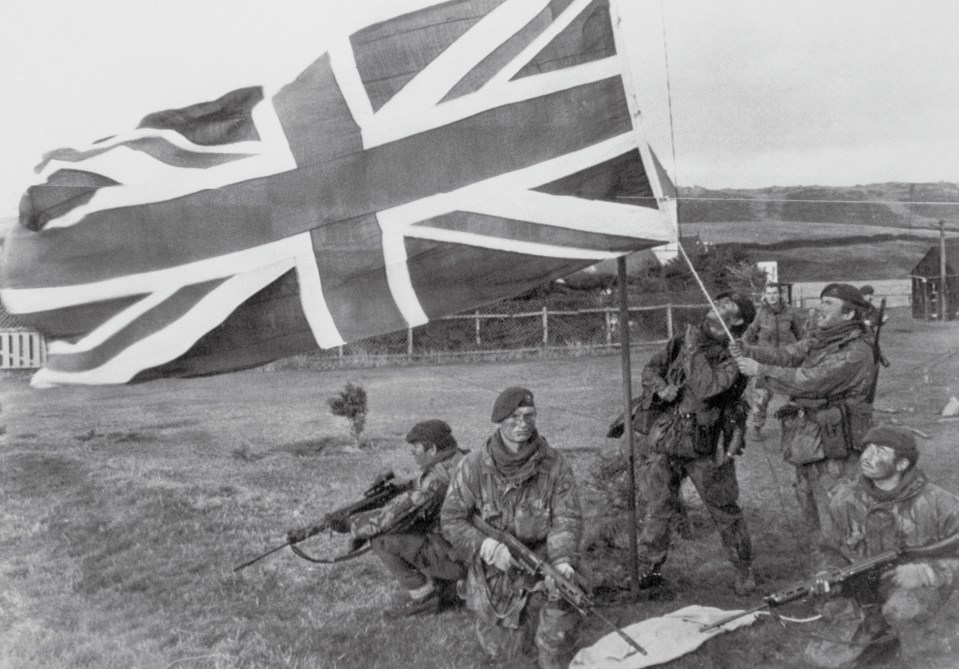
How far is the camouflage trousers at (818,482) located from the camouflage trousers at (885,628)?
621 millimetres

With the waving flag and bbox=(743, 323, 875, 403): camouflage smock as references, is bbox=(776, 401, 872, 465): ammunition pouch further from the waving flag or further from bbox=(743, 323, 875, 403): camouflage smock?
the waving flag

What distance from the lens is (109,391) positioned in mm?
9125

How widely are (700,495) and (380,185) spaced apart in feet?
9.01

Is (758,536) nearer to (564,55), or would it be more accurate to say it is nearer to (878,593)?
(878,593)

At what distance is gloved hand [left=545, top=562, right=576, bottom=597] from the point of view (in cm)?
372

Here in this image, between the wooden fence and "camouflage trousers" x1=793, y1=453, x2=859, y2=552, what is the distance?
6.27 metres

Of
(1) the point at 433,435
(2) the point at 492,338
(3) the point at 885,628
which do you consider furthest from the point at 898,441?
(2) the point at 492,338

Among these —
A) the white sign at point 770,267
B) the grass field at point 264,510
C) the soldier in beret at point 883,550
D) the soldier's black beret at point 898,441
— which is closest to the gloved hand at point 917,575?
the soldier in beret at point 883,550

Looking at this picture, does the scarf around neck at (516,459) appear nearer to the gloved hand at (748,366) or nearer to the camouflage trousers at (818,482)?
the gloved hand at (748,366)

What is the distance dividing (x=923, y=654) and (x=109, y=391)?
27.5 ft

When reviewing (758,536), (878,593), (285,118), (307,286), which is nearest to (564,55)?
(285,118)

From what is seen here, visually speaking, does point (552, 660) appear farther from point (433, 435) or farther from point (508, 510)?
point (433, 435)

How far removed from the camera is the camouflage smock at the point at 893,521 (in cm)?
353

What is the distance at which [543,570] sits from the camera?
376cm
